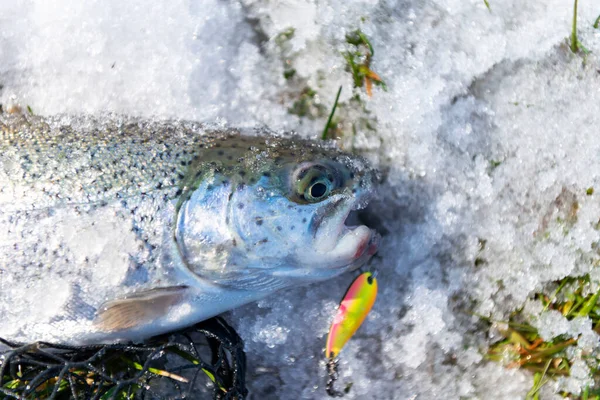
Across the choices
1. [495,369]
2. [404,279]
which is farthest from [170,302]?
[495,369]

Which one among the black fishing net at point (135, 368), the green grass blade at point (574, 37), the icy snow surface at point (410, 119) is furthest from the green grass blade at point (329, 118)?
the green grass blade at point (574, 37)

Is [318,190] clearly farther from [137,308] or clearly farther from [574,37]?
[574,37]

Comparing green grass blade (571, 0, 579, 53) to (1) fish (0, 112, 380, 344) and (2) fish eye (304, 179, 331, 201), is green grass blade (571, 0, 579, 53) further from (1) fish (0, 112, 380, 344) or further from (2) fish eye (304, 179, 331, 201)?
(2) fish eye (304, 179, 331, 201)

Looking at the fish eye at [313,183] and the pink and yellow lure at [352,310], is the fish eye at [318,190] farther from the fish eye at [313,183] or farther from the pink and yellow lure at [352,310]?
the pink and yellow lure at [352,310]

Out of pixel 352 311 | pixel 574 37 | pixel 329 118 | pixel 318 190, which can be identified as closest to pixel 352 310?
pixel 352 311

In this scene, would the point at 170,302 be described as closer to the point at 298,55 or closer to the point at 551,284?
the point at 298,55

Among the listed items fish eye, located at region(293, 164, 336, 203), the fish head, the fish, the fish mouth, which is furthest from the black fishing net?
fish eye, located at region(293, 164, 336, 203)
